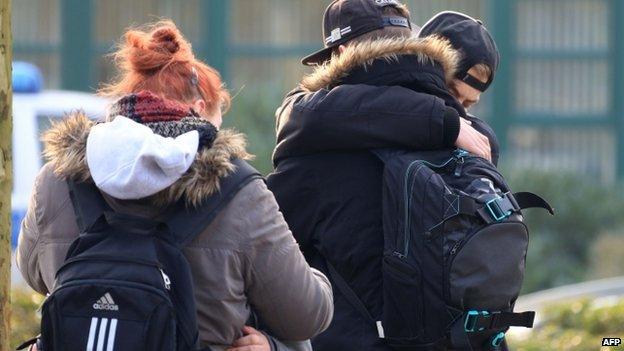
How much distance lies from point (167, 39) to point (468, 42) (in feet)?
2.96

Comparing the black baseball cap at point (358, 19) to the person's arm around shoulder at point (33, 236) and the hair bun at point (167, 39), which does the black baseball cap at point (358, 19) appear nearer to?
the hair bun at point (167, 39)

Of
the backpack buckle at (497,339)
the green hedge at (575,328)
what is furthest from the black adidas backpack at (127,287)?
the green hedge at (575,328)

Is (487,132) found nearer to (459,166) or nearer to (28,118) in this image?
(459,166)

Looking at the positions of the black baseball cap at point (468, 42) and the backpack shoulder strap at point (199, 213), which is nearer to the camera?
the backpack shoulder strap at point (199, 213)

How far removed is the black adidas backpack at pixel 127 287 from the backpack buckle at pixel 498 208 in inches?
28.5

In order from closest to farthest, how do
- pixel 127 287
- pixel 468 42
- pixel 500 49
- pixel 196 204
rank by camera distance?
pixel 127 287 → pixel 196 204 → pixel 468 42 → pixel 500 49

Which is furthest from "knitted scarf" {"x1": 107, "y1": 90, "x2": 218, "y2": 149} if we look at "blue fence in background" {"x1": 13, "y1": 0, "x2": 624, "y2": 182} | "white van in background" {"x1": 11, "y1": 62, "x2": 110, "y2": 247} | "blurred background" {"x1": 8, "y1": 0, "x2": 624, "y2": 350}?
"blue fence in background" {"x1": 13, "y1": 0, "x2": 624, "y2": 182}

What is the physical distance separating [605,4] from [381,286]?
10.7m

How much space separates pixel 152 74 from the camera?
3.18 metres

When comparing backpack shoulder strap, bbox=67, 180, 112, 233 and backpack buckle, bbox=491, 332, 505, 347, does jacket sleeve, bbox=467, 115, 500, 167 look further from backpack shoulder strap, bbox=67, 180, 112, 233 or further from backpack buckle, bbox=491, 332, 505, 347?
backpack shoulder strap, bbox=67, 180, 112, 233

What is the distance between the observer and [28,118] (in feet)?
28.7

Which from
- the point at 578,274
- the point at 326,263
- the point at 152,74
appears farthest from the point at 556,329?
the point at 578,274

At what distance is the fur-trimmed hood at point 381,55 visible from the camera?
Result: 134 inches

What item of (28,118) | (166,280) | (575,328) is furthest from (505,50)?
(166,280)
